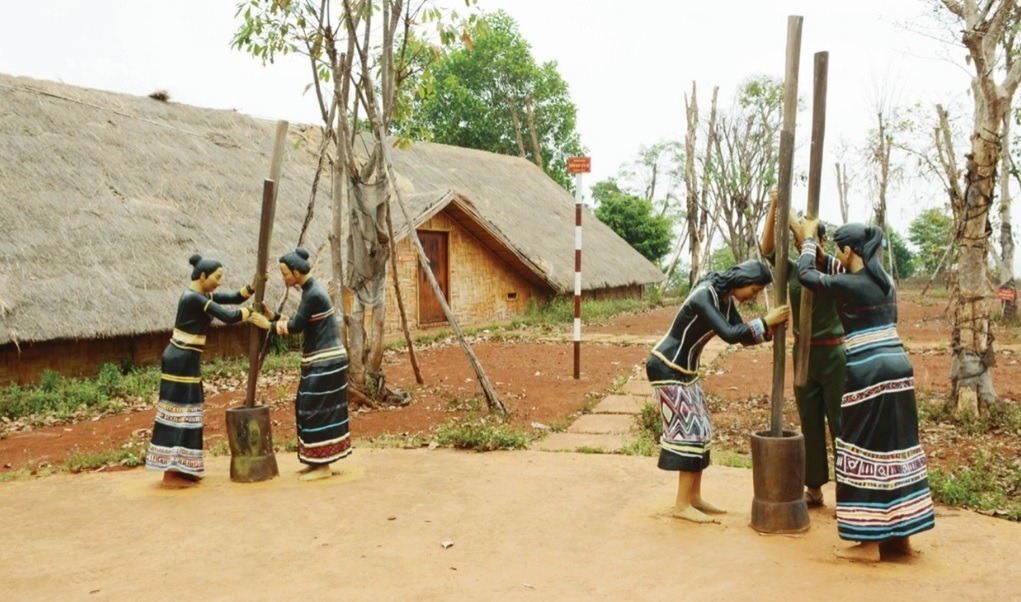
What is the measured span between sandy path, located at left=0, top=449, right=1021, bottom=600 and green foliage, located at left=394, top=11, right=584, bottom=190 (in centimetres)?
2556

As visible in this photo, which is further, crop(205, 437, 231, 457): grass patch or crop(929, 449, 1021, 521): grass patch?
crop(205, 437, 231, 457): grass patch

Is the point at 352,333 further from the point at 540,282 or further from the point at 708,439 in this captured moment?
the point at 540,282

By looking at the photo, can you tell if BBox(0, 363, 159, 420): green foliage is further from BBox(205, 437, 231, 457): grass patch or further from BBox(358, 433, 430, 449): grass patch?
BBox(358, 433, 430, 449): grass patch

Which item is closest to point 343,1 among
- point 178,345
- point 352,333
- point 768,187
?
point 352,333

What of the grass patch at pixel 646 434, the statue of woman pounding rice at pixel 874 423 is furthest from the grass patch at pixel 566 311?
the statue of woman pounding rice at pixel 874 423

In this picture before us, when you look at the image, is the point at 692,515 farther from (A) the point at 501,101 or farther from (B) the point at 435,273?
(A) the point at 501,101

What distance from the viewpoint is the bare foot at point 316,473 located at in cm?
559

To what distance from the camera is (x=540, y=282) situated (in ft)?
57.7

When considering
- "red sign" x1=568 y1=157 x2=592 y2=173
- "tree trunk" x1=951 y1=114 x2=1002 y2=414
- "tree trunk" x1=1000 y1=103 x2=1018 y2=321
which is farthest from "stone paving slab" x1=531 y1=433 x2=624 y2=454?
"tree trunk" x1=1000 y1=103 x2=1018 y2=321

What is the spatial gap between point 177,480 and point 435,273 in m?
9.94

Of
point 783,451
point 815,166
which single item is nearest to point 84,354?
point 783,451

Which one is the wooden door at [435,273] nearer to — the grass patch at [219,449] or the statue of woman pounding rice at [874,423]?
the grass patch at [219,449]

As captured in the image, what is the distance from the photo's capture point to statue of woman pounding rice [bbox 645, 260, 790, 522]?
14.3 feet

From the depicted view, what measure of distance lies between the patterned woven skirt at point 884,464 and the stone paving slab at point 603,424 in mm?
3236
